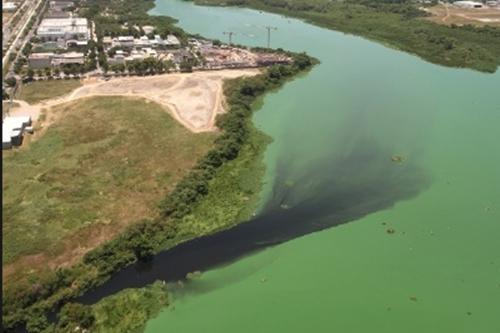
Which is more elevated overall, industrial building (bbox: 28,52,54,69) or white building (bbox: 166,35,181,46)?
white building (bbox: 166,35,181,46)

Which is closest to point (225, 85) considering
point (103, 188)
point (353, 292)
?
point (103, 188)

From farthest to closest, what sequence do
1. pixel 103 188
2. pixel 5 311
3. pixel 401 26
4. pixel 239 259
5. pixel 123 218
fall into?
pixel 401 26 < pixel 103 188 < pixel 123 218 < pixel 239 259 < pixel 5 311

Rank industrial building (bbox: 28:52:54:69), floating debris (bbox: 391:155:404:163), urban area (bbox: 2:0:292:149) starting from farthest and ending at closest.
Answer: industrial building (bbox: 28:52:54:69) → urban area (bbox: 2:0:292:149) → floating debris (bbox: 391:155:404:163)

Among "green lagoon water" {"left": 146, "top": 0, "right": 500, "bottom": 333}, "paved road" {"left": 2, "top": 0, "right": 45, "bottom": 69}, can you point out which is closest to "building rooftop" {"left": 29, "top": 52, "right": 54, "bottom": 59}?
"paved road" {"left": 2, "top": 0, "right": 45, "bottom": 69}

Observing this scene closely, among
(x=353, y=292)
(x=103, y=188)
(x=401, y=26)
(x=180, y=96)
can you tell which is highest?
A: (x=401, y=26)

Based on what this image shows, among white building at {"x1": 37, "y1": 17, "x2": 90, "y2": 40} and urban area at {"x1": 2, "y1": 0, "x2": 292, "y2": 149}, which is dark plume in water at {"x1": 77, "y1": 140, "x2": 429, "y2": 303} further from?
white building at {"x1": 37, "y1": 17, "x2": 90, "y2": 40}

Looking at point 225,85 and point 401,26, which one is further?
point 401,26

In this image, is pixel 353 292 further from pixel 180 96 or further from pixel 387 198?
pixel 180 96
